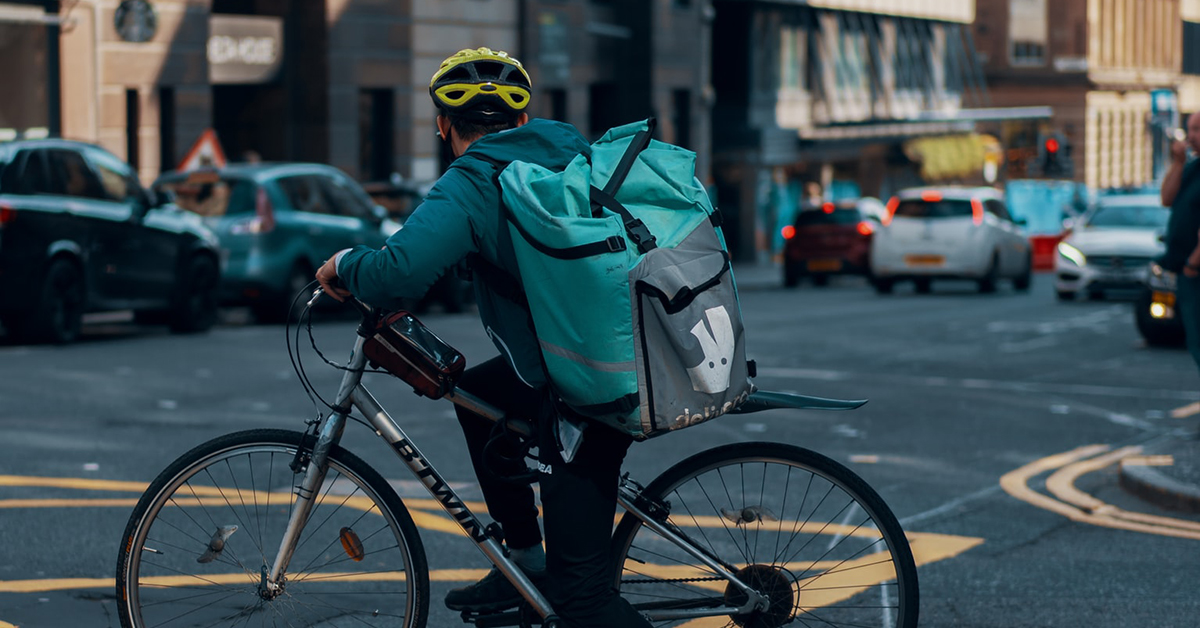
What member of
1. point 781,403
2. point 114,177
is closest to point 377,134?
point 114,177

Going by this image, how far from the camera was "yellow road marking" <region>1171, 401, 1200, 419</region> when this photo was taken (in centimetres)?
1208

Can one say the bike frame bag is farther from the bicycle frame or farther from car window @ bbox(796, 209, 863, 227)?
car window @ bbox(796, 209, 863, 227)

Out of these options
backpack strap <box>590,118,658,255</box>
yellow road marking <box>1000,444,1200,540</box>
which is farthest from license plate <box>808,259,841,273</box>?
backpack strap <box>590,118,658,255</box>

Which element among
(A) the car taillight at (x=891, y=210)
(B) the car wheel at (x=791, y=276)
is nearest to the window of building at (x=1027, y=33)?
(B) the car wheel at (x=791, y=276)

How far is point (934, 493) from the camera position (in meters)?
8.52

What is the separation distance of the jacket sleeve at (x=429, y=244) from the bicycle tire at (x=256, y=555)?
0.46 meters

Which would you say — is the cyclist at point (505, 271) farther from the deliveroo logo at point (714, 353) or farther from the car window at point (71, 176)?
the car window at point (71, 176)

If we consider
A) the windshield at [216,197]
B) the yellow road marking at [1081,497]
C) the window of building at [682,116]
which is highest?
the window of building at [682,116]

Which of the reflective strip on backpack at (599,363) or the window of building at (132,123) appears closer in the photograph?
the reflective strip on backpack at (599,363)

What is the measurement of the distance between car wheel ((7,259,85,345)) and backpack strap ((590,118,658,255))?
1153 cm

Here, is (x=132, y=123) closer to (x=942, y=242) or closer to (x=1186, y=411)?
(x=942, y=242)

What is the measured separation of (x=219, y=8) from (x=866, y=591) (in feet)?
87.2

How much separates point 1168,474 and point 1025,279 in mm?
22747

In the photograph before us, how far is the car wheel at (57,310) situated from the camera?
48.5ft
